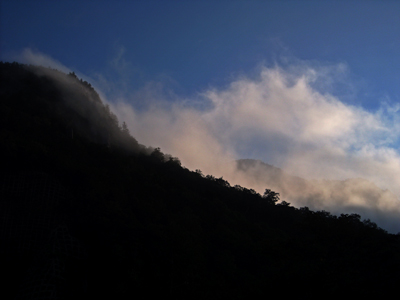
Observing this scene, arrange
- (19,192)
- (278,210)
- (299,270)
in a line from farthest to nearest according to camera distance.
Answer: (278,210) < (19,192) < (299,270)

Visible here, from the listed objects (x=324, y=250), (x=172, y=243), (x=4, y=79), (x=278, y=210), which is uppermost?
(x=4, y=79)

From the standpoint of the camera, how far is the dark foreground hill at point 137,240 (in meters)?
13.2

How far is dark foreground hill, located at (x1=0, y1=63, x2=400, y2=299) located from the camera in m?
13.2

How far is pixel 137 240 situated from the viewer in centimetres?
1798

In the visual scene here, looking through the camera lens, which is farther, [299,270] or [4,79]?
[4,79]

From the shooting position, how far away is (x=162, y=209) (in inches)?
920

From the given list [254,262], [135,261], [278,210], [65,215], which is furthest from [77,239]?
[278,210]

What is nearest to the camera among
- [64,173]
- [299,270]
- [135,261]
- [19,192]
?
[299,270]

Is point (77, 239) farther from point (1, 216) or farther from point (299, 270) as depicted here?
point (299, 270)

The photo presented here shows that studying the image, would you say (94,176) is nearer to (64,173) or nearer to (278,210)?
(64,173)

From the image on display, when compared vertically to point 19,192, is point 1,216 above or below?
below

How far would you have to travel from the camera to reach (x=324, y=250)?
13.6 metres

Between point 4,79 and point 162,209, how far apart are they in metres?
28.5

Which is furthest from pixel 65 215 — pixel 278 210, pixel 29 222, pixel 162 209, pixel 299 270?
pixel 278 210
